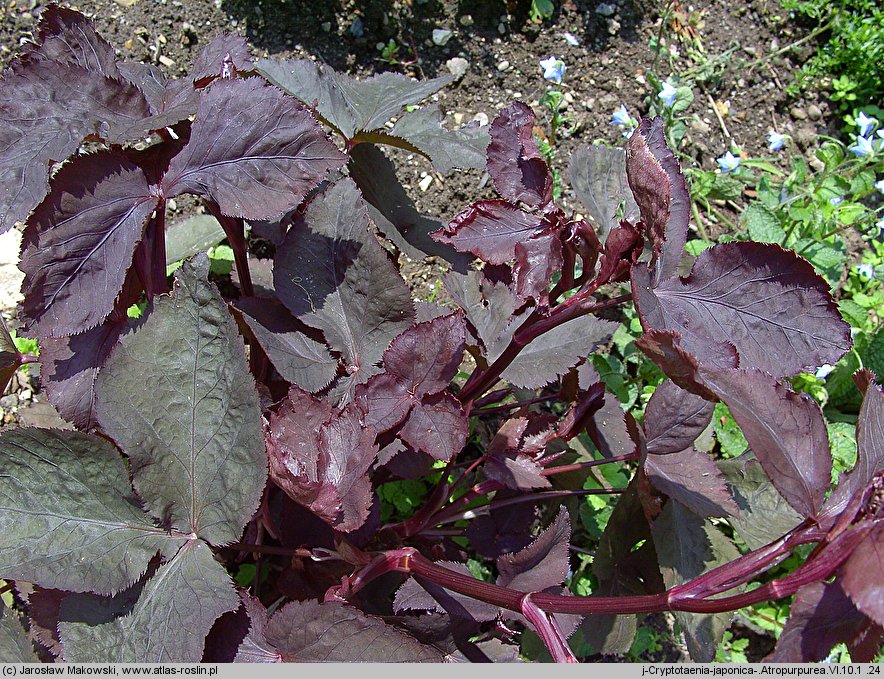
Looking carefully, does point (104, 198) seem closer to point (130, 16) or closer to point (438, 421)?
point (438, 421)

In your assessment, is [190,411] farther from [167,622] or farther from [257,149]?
[257,149]

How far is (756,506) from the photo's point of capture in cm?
146

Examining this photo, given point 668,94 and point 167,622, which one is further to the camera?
point 668,94

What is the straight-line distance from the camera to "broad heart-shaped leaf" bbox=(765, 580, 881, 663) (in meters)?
0.78

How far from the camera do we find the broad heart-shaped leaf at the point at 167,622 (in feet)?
3.31

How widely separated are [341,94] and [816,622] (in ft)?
4.20

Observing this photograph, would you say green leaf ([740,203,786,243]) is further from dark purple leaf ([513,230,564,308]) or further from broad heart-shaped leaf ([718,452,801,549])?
dark purple leaf ([513,230,564,308])

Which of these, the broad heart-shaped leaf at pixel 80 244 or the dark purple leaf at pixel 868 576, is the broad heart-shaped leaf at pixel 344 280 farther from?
the dark purple leaf at pixel 868 576

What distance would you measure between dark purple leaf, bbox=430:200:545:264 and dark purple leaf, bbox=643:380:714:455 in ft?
1.33

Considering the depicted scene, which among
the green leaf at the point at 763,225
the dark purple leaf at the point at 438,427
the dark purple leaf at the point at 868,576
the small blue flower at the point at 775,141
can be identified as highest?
the dark purple leaf at the point at 868,576

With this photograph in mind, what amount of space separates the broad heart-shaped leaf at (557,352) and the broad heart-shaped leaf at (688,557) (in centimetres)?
33

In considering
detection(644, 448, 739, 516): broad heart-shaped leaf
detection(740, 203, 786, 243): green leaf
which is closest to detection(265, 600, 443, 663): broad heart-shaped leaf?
detection(644, 448, 739, 516): broad heart-shaped leaf

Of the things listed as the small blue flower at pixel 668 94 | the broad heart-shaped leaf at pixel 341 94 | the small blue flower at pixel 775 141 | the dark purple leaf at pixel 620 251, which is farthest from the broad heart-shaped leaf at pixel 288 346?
the small blue flower at pixel 775 141

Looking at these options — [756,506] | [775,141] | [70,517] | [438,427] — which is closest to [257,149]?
[438,427]
